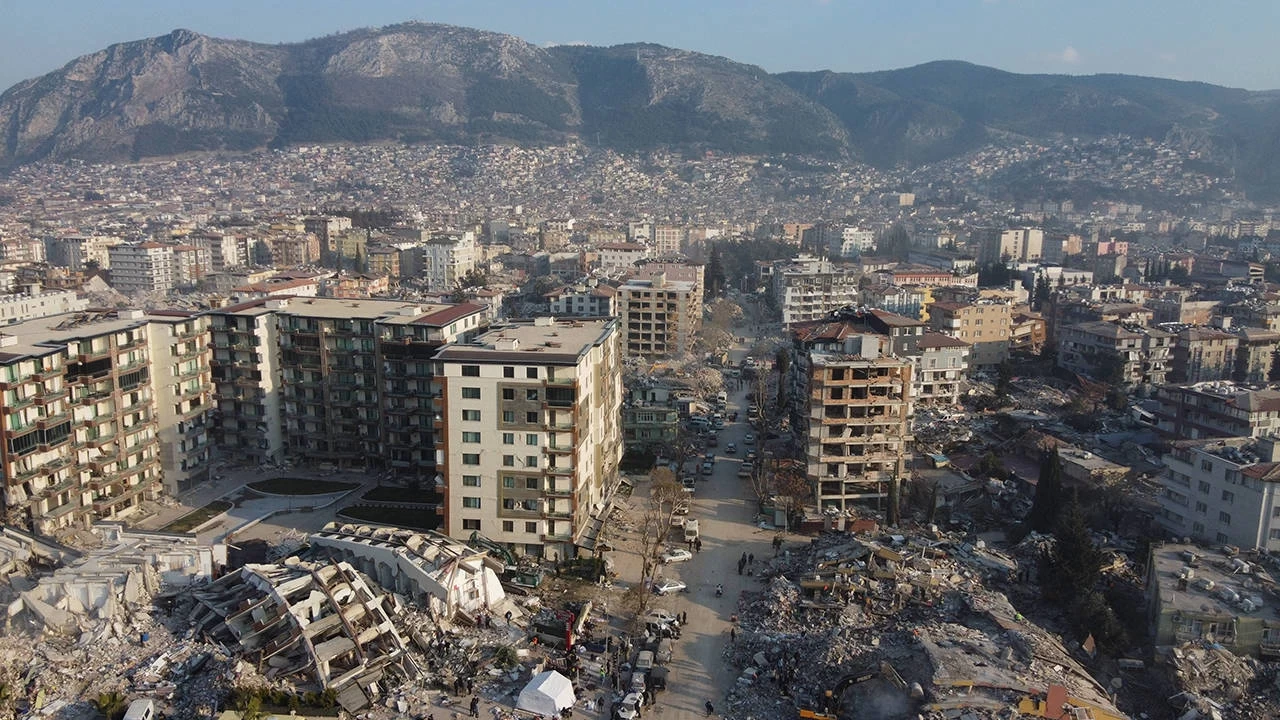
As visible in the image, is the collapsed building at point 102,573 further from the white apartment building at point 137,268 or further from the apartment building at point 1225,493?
the white apartment building at point 137,268

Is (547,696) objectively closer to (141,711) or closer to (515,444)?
(141,711)

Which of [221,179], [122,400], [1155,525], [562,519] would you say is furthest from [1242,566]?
[221,179]

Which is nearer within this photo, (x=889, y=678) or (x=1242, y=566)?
(x=889, y=678)

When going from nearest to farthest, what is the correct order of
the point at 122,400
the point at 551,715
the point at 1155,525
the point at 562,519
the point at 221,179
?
the point at 551,715 → the point at 562,519 → the point at 1155,525 → the point at 122,400 → the point at 221,179

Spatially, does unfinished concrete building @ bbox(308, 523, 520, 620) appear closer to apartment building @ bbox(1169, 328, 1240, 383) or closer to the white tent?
the white tent

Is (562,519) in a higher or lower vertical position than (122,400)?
lower

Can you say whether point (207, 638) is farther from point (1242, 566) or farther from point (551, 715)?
point (1242, 566)

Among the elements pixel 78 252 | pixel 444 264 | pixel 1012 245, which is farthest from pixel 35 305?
pixel 1012 245

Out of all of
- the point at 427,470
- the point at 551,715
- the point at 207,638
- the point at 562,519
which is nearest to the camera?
the point at 551,715
